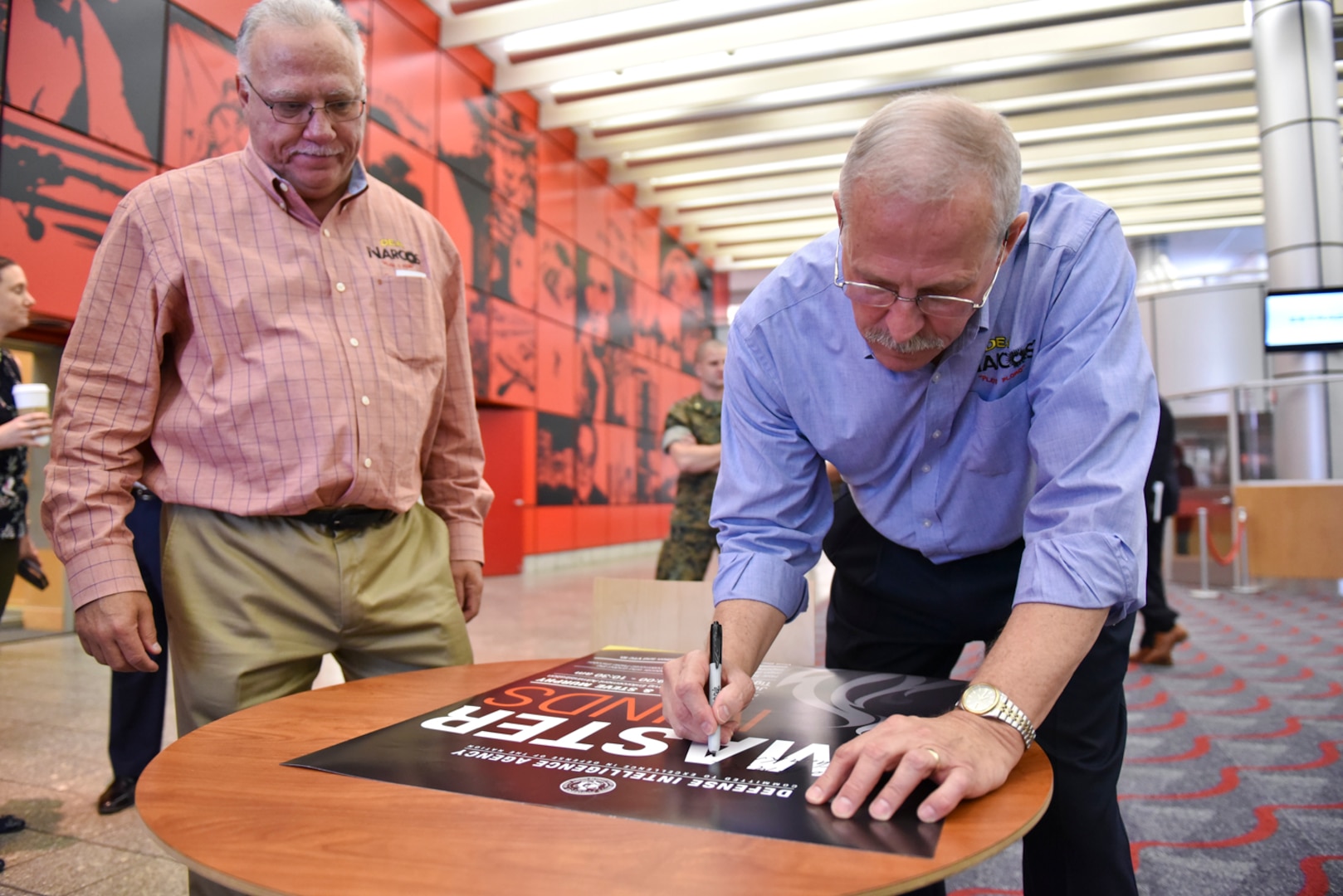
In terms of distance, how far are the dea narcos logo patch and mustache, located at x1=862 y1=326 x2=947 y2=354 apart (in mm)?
613

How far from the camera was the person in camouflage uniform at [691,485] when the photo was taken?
3.82 metres

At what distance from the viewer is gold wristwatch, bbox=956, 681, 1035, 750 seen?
91cm

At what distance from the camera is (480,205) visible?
9.00 meters

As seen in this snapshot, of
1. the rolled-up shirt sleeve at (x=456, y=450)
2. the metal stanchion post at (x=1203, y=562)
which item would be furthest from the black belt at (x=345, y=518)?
the metal stanchion post at (x=1203, y=562)

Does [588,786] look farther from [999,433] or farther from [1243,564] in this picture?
[1243,564]

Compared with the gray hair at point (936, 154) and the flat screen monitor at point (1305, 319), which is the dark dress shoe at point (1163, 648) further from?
the gray hair at point (936, 154)

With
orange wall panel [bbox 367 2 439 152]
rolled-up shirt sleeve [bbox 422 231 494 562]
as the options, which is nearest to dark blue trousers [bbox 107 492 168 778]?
rolled-up shirt sleeve [bbox 422 231 494 562]

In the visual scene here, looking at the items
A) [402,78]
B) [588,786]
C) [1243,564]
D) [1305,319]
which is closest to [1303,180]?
[1305,319]

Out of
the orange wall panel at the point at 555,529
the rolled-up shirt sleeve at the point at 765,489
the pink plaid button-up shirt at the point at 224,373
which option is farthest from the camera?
the orange wall panel at the point at 555,529

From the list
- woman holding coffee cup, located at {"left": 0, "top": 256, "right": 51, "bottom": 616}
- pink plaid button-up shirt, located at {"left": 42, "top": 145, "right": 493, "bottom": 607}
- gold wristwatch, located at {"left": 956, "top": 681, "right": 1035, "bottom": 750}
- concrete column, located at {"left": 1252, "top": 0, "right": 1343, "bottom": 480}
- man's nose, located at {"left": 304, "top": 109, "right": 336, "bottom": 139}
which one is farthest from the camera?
concrete column, located at {"left": 1252, "top": 0, "right": 1343, "bottom": 480}

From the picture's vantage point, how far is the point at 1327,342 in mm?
6930

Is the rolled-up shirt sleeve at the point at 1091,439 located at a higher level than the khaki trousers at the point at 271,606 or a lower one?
higher

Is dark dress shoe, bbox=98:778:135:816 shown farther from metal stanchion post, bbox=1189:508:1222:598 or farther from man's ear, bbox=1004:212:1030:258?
metal stanchion post, bbox=1189:508:1222:598

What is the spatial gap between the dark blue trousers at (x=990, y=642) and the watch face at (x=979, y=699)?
0.98ft
